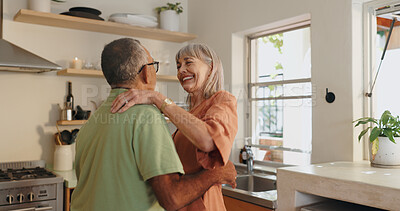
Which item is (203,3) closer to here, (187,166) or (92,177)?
(187,166)

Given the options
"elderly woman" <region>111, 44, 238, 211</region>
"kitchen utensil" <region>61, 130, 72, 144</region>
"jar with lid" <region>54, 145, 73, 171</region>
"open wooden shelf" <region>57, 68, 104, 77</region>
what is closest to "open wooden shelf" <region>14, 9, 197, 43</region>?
"open wooden shelf" <region>57, 68, 104, 77</region>

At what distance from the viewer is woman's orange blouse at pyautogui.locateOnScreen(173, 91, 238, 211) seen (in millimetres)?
1101

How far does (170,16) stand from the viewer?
338 centimetres

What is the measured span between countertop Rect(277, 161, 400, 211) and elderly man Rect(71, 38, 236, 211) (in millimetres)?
789

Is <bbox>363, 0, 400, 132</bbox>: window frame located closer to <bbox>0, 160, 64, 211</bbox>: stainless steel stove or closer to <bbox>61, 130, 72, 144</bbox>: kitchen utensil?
<bbox>0, 160, 64, 211</bbox>: stainless steel stove

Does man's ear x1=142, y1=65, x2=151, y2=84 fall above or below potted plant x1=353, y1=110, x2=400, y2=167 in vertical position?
above

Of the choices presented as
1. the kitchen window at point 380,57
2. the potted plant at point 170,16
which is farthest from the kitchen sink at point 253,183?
the potted plant at point 170,16

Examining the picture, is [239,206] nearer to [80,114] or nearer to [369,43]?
[369,43]

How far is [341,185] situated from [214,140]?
2.73ft

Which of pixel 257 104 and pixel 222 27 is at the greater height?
pixel 222 27

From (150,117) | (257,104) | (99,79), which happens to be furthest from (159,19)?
(150,117)

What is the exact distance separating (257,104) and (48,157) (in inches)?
72.3

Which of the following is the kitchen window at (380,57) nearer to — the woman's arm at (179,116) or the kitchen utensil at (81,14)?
the woman's arm at (179,116)

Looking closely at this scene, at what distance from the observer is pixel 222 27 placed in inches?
131
